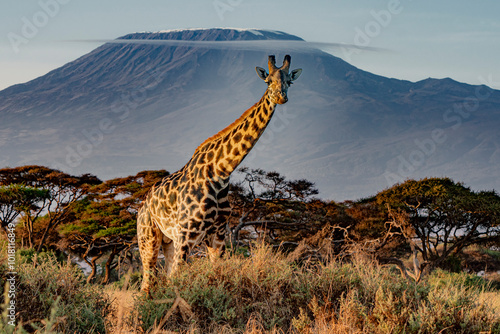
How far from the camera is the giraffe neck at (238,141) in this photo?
30.7ft

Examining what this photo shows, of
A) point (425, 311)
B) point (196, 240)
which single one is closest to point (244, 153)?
point (196, 240)

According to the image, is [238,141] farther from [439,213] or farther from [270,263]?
[439,213]

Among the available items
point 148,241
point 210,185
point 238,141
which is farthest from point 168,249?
point 238,141

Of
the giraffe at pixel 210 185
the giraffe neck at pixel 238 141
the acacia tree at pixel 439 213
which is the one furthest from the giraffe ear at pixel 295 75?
the acacia tree at pixel 439 213

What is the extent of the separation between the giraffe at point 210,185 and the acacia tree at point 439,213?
1994cm

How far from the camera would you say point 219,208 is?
9453 millimetres

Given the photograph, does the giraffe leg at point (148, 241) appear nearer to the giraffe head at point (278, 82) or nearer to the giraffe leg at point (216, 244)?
the giraffe leg at point (216, 244)

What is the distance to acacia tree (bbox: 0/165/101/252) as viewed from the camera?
3344 centimetres

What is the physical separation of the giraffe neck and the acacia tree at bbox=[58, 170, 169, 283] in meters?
22.9

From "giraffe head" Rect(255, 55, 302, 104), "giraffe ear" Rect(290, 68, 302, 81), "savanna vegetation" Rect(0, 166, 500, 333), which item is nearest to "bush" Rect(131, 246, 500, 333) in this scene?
"savanna vegetation" Rect(0, 166, 500, 333)

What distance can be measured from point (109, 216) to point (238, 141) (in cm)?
2502

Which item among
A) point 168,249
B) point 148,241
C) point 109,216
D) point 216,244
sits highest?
point 216,244

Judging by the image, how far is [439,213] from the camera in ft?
97.0

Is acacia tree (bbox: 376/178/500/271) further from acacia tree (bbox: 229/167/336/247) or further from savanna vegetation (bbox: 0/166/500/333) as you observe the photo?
acacia tree (bbox: 229/167/336/247)
